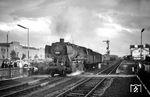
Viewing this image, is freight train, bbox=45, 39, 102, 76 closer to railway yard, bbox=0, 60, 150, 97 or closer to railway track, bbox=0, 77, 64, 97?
railway yard, bbox=0, 60, 150, 97

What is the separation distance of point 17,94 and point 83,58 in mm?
19467

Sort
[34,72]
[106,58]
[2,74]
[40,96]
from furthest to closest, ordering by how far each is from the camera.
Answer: [106,58], [34,72], [2,74], [40,96]

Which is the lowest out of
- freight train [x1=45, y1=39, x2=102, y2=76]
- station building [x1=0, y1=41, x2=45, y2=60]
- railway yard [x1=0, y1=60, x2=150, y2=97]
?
railway yard [x1=0, y1=60, x2=150, y2=97]

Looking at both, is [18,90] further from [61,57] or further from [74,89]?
[61,57]

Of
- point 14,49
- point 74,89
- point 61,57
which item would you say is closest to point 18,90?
point 74,89

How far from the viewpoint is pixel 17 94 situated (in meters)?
12.4

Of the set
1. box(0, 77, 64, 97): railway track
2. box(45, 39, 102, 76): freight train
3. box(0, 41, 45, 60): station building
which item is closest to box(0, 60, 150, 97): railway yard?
box(0, 77, 64, 97): railway track

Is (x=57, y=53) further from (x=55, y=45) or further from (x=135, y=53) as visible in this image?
(x=135, y=53)

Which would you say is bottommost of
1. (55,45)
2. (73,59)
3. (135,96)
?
(135,96)

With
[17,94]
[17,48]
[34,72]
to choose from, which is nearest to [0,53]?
[17,48]

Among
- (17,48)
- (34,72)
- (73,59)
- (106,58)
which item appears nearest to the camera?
(73,59)

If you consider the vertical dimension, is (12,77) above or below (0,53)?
below

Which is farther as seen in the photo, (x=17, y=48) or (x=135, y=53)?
(x=135, y=53)

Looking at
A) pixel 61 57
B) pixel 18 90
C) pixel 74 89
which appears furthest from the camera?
A: pixel 61 57
